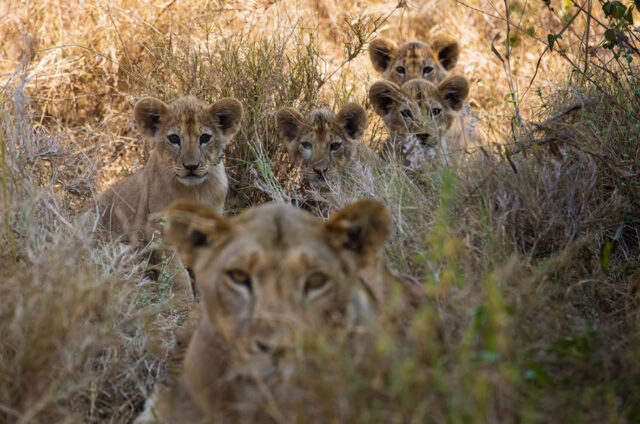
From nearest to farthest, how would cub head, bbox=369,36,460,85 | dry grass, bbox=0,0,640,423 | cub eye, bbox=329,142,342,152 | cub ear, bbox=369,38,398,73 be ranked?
dry grass, bbox=0,0,640,423
cub eye, bbox=329,142,342,152
cub head, bbox=369,36,460,85
cub ear, bbox=369,38,398,73

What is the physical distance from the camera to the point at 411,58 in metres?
7.61

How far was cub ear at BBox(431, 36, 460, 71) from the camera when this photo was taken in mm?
7992

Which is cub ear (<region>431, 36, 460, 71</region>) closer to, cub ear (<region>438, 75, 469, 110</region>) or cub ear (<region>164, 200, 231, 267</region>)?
cub ear (<region>438, 75, 469, 110</region>)

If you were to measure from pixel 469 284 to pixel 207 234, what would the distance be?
41.3 inches

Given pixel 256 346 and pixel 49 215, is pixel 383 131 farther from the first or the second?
pixel 256 346

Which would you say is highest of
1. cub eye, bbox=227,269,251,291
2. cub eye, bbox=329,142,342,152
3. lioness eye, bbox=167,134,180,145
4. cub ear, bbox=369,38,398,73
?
cub ear, bbox=369,38,398,73

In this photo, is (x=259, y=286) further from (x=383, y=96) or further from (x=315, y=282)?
(x=383, y=96)

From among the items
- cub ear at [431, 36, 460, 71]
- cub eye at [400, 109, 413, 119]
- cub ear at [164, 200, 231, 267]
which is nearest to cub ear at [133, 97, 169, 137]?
cub eye at [400, 109, 413, 119]

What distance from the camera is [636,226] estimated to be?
4.25 m

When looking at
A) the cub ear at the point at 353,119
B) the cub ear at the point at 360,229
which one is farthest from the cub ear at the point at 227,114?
the cub ear at the point at 360,229

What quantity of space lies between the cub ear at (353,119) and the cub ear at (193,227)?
3583 millimetres

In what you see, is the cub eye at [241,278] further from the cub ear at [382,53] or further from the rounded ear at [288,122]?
the cub ear at [382,53]

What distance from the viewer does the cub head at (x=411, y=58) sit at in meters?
7.59

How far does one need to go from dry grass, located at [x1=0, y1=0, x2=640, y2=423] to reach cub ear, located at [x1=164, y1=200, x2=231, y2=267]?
445 millimetres
